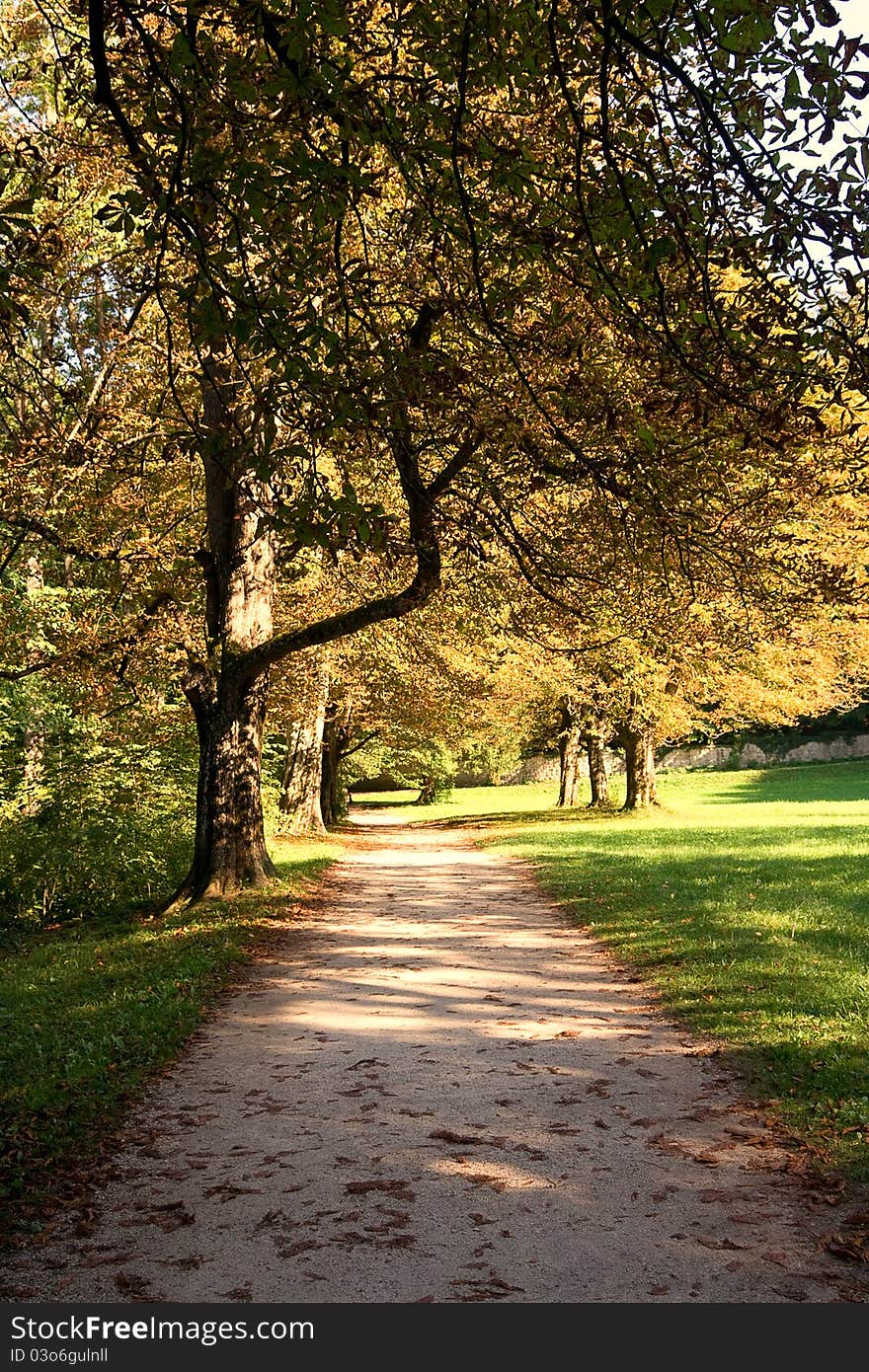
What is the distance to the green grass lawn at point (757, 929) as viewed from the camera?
623 centimetres

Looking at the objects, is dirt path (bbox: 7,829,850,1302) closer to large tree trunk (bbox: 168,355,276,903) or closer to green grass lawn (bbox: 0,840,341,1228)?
green grass lawn (bbox: 0,840,341,1228)

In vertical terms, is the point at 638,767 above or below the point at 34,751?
below

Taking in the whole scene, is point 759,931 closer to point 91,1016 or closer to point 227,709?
point 91,1016

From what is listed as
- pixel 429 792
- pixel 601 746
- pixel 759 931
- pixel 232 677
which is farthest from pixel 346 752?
pixel 759 931

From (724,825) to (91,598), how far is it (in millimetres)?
15530

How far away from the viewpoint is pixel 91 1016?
8438 mm

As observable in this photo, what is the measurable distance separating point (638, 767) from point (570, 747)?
715cm

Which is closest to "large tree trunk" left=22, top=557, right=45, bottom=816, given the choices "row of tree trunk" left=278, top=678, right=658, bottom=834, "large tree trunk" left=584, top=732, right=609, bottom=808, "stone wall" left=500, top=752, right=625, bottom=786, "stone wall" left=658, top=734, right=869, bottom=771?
"row of tree trunk" left=278, top=678, right=658, bottom=834

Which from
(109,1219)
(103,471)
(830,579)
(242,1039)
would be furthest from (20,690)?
(109,1219)

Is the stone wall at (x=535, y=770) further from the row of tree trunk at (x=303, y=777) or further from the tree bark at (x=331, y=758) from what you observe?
the row of tree trunk at (x=303, y=777)

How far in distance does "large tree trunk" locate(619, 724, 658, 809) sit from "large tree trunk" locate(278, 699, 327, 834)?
894 centimetres

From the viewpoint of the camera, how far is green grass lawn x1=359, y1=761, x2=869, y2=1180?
623 cm

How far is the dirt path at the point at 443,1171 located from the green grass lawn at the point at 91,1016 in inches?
11.1

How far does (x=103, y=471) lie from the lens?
12211 millimetres
